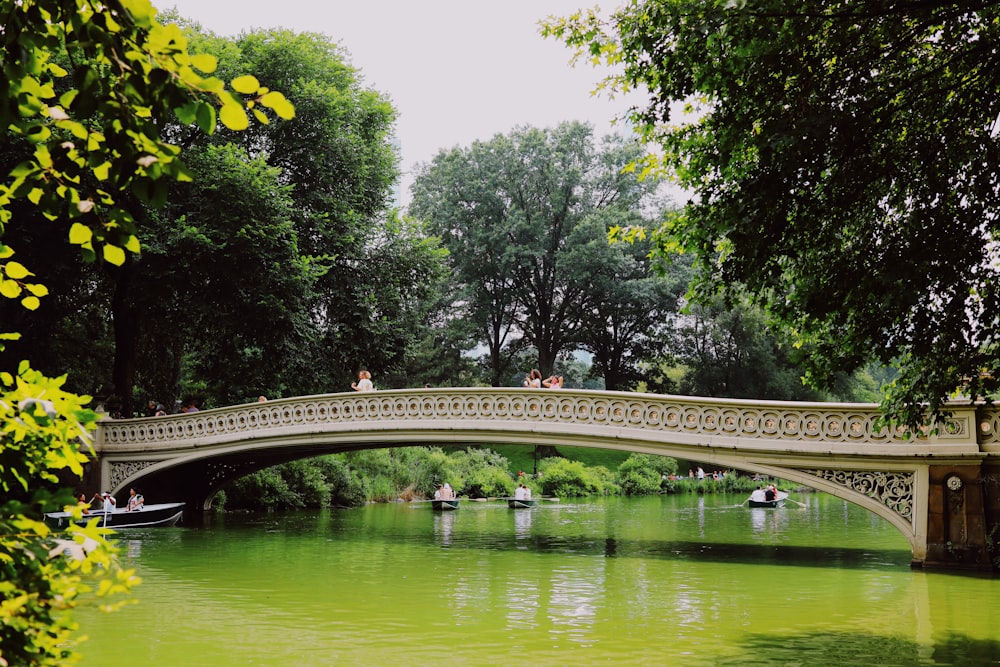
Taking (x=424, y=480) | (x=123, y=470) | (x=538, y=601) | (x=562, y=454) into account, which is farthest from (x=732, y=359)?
(x=538, y=601)

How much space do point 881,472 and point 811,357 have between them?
593 centimetres

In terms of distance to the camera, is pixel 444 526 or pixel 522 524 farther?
pixel 522 524

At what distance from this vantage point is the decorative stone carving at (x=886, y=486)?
12922mm

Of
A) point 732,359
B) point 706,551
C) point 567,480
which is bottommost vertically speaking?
point 706,551

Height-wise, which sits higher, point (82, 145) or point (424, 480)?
point (82, 145)

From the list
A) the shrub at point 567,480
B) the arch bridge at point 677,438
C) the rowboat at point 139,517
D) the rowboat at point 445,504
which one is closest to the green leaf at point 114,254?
the arch bridge at point 677,438

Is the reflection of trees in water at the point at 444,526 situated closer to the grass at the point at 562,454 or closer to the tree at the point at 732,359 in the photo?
the grass at the point at 562,454

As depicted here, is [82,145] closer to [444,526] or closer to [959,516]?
[959,516]

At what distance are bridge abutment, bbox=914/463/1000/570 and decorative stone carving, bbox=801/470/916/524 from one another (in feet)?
1.12

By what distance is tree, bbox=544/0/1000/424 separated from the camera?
21.6 ft

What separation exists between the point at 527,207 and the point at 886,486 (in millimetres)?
28673

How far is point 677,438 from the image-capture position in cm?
1452

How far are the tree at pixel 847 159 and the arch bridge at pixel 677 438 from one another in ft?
4.86

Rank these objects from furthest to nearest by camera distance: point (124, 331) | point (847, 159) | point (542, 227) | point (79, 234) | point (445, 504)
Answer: point (542, 227) → point (445, 504) → point (124, 331) → point (847, 159) → point (79, 234)
